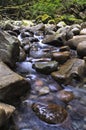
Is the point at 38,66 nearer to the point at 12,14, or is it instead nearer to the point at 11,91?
the point at 11,91

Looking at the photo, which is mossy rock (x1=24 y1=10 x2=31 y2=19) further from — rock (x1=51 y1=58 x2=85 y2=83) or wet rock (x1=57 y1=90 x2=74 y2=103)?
wet rock (x1=57 y1=90 x2=74 y2=103)

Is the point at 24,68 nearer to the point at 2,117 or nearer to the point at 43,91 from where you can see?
the point at 43,91

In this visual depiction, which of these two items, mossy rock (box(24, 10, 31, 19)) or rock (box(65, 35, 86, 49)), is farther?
mossy rock (box(24, 10, 31, 19))

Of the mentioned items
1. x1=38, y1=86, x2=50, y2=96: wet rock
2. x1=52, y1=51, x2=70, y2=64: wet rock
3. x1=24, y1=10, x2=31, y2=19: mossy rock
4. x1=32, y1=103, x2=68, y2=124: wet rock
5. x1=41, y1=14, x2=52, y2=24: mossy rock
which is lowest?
x1=24, y1=10, x2=31, y2=19: mossy rock

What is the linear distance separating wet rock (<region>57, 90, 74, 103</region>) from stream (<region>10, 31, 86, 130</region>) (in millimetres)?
49

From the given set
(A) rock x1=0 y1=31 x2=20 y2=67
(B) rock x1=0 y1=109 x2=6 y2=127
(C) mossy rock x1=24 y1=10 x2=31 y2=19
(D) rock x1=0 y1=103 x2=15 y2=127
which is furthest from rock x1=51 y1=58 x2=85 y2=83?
(C) mossy rock x1=24 y1=10 x2=31 y2=19

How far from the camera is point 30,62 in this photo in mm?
5195

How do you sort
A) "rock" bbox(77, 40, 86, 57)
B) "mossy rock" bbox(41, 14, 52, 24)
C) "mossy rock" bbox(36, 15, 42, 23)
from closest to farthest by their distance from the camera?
"rock" bbox(77, 40, 86, 57) < "mossy rock" bbox(41, 14, 52, 24) < "mossy rock" bbox(36, 15, 42, 23)

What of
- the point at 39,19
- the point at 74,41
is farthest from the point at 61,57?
the point at 39,19

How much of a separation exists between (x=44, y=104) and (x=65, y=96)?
44cm

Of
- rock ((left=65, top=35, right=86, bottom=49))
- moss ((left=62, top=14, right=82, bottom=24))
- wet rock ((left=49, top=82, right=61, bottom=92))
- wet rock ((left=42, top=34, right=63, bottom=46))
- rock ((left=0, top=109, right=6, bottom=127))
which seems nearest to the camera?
rock ((left=0, top=109, right=6, bottom=127))

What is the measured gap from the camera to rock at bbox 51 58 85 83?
Answer: 4219 mm

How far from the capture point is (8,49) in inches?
182

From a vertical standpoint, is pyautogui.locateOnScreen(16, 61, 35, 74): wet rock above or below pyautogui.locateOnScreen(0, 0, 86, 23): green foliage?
above
